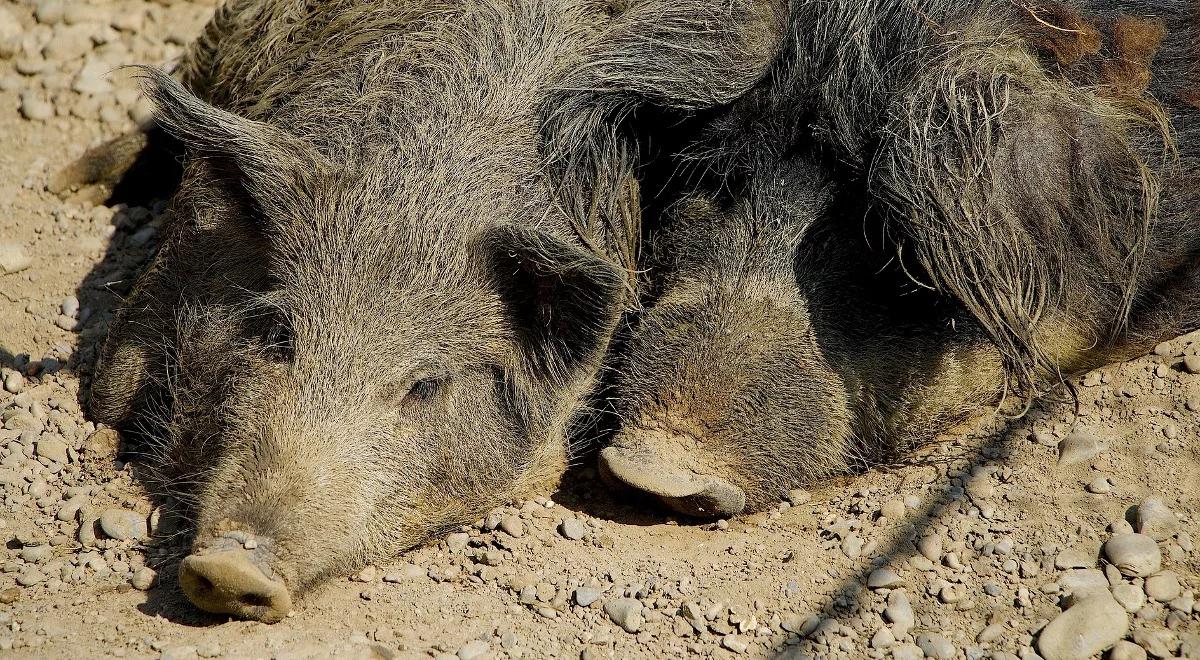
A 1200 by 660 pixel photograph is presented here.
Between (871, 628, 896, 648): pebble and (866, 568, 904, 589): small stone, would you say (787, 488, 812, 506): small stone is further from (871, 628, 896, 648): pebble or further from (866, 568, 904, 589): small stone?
(871, 628, 896, 648): pebble

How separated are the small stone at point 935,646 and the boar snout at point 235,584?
172cm

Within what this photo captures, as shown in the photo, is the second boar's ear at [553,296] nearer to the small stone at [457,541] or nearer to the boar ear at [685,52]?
the small stone at [457,541]

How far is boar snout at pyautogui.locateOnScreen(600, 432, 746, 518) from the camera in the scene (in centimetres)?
366

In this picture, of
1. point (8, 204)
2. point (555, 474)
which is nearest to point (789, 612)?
point (555, 474)

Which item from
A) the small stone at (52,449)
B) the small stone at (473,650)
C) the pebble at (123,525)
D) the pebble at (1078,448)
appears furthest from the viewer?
the small stone at (52,449)

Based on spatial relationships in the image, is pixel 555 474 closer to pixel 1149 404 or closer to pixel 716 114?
pixel 716 114

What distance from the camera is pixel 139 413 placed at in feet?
13.6

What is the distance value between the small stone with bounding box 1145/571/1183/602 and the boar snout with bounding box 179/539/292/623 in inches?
93.3

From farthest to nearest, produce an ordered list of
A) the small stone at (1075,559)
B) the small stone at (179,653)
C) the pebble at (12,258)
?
1. the pebble at (12,258)
2. the small stone at (1075,559)
3. the small stone at (179,653)

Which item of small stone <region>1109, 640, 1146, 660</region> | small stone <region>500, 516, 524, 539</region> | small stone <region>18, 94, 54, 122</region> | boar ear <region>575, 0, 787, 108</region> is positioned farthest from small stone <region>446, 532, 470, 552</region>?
small stone <region>18, 94, 54, 122</region>

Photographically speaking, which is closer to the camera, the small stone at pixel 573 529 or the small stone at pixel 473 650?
the small stone at pixel 473 650

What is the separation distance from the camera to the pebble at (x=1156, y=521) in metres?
3.51

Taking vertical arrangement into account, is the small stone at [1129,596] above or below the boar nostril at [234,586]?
below

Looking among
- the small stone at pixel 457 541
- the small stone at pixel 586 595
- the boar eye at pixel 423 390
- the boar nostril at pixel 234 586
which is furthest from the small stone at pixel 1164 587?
the boar nostril at pixel 234 586
